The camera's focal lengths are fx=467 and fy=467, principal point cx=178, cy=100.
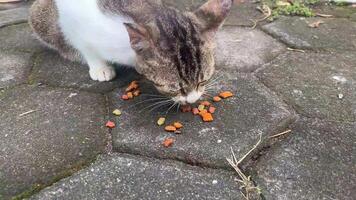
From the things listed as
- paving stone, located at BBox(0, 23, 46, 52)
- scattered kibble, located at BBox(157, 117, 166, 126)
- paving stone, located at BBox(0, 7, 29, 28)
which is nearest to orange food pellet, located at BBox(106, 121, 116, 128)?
scattered kibble, located at BBox(157, 117, 166, 126)

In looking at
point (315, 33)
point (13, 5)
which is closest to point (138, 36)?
point (315, 33)

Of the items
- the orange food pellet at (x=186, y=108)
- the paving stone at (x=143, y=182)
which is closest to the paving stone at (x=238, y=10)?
the orange food pellet at (x=186, y=108)

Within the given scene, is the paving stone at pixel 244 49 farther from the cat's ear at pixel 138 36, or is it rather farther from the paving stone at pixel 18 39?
the paving stone at pixel 18 39

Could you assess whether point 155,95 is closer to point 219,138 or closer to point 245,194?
point 219,138

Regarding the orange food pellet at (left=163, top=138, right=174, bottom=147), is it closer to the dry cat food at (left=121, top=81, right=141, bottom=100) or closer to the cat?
the cat

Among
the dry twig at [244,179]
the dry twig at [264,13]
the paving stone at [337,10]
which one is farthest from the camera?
the paving stone at [337,10]

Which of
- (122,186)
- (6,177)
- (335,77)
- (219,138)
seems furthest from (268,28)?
(6,177)
